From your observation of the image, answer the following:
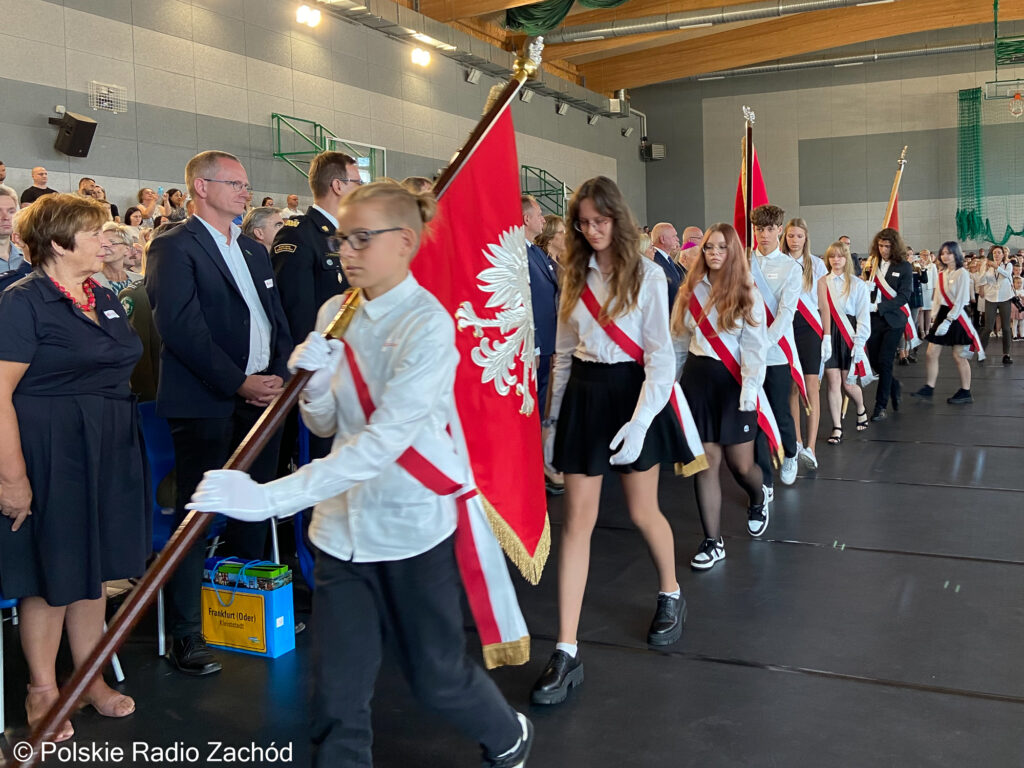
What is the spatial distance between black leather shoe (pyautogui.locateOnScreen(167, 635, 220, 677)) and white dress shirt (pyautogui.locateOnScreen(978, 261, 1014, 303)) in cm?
1411

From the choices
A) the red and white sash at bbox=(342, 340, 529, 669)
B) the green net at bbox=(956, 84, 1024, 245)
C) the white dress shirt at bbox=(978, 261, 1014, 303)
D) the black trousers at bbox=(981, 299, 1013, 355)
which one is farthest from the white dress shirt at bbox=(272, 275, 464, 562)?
the green net at bbox=(956, 84, 1024, 245)

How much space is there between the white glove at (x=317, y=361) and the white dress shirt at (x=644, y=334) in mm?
1245

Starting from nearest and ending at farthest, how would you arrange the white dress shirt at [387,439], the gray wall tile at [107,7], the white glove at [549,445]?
the white dress shirt at [387,439], the white glove at [549,445], the gray wall tile at [107,7]

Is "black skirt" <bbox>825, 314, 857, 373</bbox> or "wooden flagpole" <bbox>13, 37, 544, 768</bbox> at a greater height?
"black skirt" <bbox>825, 314, 857, 373</bbox>

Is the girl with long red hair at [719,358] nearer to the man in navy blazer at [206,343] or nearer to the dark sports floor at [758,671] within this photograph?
the dark sports floor at [758,671]

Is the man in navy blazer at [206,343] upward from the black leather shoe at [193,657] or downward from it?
upward

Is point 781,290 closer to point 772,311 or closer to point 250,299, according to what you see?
point 772,311

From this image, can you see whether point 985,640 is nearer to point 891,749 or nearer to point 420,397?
point 891,749

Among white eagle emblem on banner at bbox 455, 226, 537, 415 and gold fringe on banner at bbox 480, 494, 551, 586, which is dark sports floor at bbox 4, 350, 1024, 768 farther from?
white eagle emblem on banner at bbox 455, 226, 537, 415

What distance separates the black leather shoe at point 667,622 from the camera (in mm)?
3342

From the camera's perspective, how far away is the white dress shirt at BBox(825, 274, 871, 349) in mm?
7340

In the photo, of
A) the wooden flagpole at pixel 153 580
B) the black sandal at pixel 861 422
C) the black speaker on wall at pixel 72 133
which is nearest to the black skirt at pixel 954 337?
the black sandal at pixel 861 422

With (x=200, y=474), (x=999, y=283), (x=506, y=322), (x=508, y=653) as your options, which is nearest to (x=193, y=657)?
(x=200, y=474)

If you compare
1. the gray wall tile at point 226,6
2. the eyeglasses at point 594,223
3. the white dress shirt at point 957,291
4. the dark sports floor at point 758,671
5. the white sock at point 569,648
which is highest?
the gray wall tile at point 226,6
